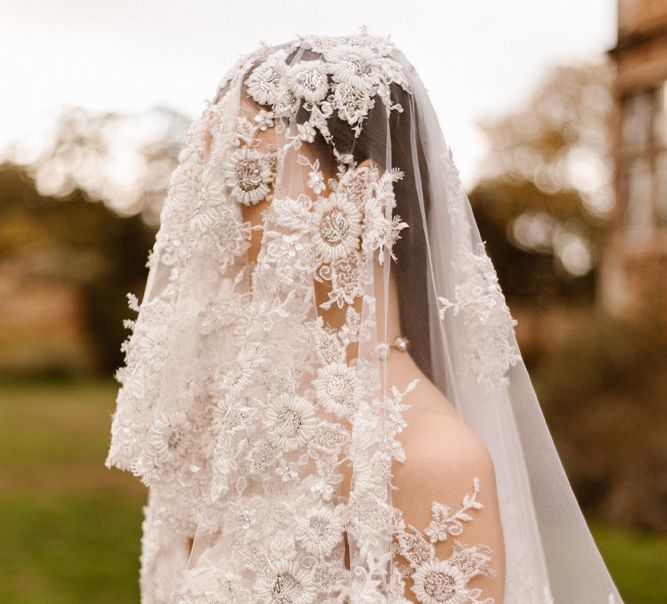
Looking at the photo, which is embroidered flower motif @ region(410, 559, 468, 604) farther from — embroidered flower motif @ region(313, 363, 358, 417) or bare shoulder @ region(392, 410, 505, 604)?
embroidered flower motif @ region(313, 363, 358, 417)

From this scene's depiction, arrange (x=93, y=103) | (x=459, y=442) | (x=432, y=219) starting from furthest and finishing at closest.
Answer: (x=93, y=103)
(x=432, y=219)
(x=459, y=442)

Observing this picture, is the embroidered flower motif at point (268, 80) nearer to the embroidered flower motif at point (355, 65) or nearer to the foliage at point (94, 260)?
the embroidered flower motif at point (355, 65)

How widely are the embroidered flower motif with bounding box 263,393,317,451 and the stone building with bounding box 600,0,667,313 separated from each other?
9.94 metres

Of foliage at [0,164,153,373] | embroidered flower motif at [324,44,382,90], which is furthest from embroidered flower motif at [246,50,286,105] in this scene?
foliage at [0,164,153,373]

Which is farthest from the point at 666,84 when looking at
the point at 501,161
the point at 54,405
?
the point at 501,161

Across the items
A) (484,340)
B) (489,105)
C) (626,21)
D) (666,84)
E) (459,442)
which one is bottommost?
(459,442)

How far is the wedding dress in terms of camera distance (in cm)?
169

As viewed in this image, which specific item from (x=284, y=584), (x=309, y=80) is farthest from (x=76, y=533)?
(x=309, y=80)

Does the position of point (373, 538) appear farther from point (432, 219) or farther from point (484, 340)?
point (432, 219)

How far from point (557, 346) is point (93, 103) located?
10.0 metres

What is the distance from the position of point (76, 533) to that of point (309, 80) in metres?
7.98

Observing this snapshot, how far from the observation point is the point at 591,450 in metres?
8.68

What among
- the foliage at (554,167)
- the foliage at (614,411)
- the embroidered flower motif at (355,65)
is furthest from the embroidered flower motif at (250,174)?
the foliage at (554,167)

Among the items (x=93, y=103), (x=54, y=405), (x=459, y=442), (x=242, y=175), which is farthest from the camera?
(x=54, y=405)
